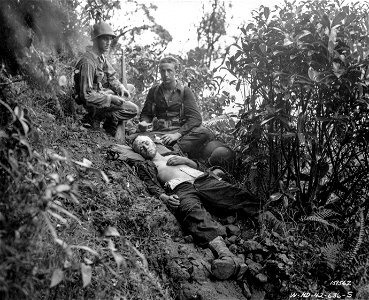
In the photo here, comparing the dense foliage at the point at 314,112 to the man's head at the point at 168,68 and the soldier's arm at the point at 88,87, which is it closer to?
the man's head at the point at 168,68

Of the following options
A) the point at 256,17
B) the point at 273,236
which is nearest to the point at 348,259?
the point at 273,236

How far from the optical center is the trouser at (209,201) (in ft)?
14.8

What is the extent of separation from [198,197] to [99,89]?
2.66m

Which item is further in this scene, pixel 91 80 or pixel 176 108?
pixel 176 108

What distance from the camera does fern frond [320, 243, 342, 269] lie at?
12.9 feet

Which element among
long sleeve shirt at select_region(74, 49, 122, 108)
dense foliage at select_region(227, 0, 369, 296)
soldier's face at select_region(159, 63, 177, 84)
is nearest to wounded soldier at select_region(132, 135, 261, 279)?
dense foliage at select_region(227, 0, 369, 296)

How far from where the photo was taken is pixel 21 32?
317 centimetres

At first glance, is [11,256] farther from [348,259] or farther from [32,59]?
[348,259]

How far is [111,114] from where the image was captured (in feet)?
20.6

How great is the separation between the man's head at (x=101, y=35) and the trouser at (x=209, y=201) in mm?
2799

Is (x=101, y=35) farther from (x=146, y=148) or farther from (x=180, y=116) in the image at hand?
(x=146, y=148)

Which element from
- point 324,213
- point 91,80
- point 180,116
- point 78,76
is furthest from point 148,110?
point 324,213

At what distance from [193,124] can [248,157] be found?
1.77m
